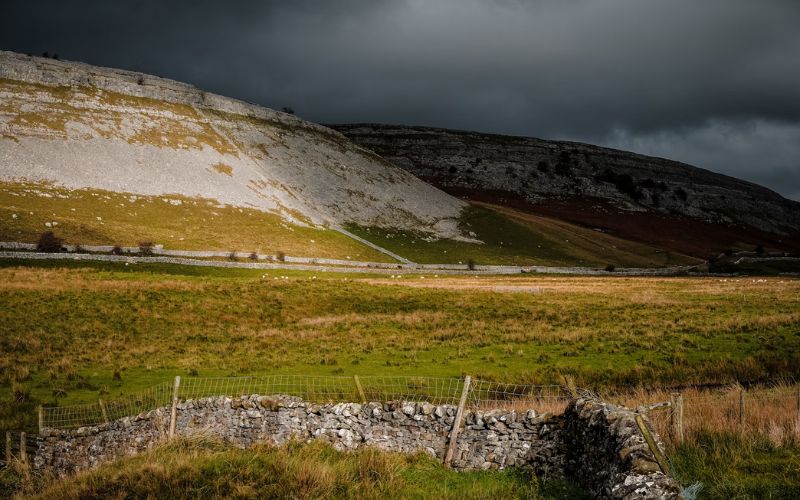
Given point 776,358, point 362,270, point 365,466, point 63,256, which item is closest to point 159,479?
point 365,466

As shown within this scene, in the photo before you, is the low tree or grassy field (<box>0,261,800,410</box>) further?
the low tree

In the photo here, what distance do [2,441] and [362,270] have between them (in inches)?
2324

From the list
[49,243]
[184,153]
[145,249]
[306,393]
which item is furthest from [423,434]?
[184,153]

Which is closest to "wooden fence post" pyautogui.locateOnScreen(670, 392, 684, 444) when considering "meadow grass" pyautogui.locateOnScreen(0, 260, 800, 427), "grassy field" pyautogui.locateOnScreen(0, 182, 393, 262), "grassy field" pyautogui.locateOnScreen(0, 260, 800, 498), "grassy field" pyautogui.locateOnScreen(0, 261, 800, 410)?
"grassy field" pyautogui.locateOnScreen(0, 260, 800, 498)

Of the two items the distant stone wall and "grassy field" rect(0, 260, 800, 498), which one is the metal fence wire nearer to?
"grassy field" rect(0, 260, 800, 498)

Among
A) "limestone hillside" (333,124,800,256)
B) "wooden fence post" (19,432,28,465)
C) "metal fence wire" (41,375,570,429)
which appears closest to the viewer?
"wooden fence post" (19,432,28,465)

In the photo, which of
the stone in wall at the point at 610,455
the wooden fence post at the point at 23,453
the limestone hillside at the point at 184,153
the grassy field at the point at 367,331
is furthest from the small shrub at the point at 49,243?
the stone in wall at the point at 610,455

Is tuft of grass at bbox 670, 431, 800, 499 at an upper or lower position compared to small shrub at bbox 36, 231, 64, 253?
lower

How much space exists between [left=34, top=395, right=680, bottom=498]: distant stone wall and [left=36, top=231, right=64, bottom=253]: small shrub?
53.2 m

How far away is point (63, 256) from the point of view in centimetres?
5675

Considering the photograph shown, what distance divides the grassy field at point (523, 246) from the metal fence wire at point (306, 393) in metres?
67.8

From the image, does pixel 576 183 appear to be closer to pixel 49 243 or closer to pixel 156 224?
pixel 156 224

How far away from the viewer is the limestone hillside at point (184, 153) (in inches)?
3538

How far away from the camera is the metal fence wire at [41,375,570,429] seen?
17.5 m
